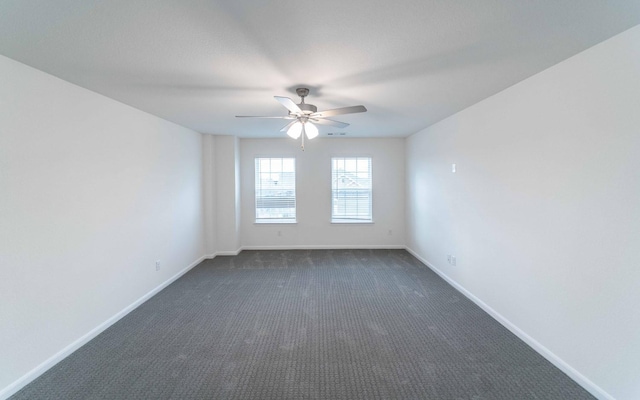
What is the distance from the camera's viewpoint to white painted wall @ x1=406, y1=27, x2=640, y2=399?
173 cm

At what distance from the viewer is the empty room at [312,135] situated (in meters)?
1.67

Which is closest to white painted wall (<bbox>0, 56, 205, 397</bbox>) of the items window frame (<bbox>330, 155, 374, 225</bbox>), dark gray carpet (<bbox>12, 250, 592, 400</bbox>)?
dark gray carpet (<bbox>12, 250, 592, 400</bbox>)

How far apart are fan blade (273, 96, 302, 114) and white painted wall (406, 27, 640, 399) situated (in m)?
2.11

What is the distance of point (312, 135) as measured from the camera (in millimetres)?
3076

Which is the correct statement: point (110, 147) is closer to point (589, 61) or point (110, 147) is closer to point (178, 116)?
point (178, 116)

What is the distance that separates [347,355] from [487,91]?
2939mm

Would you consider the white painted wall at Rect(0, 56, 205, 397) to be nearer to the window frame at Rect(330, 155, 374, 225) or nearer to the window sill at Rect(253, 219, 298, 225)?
the window sill at Rect(253, 219, 298, 225)

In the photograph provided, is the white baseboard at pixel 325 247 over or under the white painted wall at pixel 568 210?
under

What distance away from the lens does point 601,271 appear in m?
1.87

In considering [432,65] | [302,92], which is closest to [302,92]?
[302,92]

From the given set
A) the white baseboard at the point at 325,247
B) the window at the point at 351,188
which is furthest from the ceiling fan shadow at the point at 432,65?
the white baseboard at the point at 325,247

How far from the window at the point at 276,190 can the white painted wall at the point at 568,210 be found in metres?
3.58

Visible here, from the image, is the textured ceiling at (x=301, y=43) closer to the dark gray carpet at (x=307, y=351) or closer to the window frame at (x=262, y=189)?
the dark gray carpet at (x=307, y=351)

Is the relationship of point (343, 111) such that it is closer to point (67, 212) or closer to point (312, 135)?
point (312, 135)
